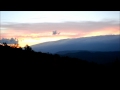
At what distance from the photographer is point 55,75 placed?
3.27 m

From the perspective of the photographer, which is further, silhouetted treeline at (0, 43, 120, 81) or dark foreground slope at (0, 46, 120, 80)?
silhouetted treeline at (0, 43, 120, 81)

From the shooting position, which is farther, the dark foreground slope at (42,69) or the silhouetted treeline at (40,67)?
the silhouetted treeline at (40,67)
